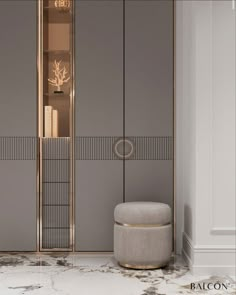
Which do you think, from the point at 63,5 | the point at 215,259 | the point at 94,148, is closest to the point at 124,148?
the point at 94,148

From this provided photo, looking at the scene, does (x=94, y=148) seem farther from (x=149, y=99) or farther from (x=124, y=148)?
(x=149, y=99)

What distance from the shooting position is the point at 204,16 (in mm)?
3869

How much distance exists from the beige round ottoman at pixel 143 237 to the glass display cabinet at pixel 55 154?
0.78 metres

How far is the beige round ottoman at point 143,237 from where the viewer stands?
3.93 meters

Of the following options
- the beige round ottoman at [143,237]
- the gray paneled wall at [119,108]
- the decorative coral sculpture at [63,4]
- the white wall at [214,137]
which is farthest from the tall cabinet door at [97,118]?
the white wall at [214,137]

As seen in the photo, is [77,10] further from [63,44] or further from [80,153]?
[80,153]

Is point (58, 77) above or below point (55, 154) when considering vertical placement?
above

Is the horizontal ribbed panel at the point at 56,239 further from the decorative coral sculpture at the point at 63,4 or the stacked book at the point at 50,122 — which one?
the decorative coral sculpture at the point at 63,4

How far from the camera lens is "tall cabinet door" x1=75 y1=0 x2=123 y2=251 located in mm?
4578

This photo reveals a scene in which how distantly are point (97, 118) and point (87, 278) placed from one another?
1545 millimetres

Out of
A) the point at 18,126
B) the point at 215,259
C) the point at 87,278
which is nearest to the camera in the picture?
the point at 87,278

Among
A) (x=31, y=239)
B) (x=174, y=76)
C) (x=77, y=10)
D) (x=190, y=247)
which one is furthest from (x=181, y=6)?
(x=31, y=239)

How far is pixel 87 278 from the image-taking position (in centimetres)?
371

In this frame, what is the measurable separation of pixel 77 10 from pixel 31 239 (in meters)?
2.19
